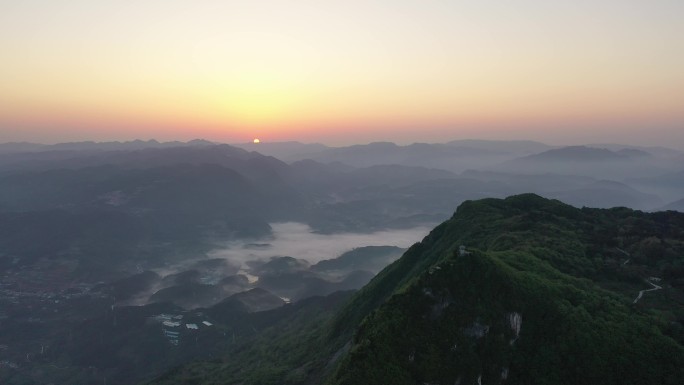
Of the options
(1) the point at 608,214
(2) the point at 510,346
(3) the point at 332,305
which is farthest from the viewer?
(3) the point at 332,305

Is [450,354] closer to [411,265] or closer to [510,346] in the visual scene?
[510,346]

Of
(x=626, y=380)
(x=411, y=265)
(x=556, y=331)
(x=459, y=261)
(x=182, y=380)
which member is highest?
(x=459, y=261)

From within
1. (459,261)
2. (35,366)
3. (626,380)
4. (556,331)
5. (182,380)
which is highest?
(459,261)

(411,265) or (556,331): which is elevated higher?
(556,331)

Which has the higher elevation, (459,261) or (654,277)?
(459,261)

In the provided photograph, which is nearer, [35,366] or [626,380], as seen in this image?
[626,380]

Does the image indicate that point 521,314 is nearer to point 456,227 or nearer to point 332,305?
point 456,227

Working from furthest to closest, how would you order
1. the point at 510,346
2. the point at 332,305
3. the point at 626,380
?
the point at 332,305 < the point at 510,346 < the point at 626,380

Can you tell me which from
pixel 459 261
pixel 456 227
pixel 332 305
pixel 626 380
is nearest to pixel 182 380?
pixel 332 305

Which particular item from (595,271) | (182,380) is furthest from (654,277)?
(182,380)
